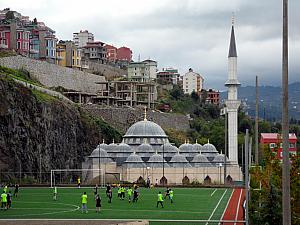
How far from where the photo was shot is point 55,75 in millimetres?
106000

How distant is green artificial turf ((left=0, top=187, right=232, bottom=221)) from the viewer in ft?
124

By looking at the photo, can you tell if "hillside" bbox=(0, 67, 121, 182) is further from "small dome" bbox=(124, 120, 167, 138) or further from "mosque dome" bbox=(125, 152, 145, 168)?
"mosque dome" bbox=(125, 152, 145, 168)

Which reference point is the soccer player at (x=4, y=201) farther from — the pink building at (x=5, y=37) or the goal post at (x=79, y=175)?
the pink building at (x=5, y=37)

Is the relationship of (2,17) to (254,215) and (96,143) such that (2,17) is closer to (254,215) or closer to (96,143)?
(96,143)

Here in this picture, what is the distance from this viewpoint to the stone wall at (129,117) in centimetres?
10819

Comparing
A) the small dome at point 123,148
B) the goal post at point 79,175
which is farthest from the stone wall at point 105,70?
the goal post at point 79,175

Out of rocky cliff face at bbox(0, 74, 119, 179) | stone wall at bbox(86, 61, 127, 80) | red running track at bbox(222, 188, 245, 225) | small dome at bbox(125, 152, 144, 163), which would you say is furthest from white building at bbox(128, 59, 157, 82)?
red running track at bbox(222, 188, 245, 225)

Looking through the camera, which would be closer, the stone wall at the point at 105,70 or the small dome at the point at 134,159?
the small dome at the point at 134,159

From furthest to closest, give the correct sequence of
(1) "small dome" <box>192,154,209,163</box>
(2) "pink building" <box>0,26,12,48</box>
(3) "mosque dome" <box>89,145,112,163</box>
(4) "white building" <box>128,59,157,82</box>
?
(4) "white building" <box>128,59,157,82</box>, (2) "pink building" <box>0,26,12,48</box>, (1) "small dome" <box>192,154,209,163</box>, (3) "mosque dome" <box>89,145,112,163</box>

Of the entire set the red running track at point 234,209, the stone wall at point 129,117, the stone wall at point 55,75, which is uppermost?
the stone wall at point 55,75

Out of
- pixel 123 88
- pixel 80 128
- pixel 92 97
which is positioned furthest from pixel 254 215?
pixel 123 88

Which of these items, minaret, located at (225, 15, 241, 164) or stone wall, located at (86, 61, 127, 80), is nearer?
minaret, located at (225, 15, 241, 164)

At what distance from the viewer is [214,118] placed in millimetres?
148500

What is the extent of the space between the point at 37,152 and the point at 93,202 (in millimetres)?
30071
